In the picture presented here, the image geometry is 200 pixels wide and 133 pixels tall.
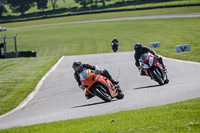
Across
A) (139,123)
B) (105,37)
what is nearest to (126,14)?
(105,37)

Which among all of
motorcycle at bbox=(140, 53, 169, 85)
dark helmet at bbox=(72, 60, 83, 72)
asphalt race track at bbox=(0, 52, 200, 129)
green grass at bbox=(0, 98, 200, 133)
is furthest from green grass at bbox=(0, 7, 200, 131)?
green grass at bbox=(0, 98, 200, 133)

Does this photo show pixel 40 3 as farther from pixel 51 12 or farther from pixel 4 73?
pixel 4 73

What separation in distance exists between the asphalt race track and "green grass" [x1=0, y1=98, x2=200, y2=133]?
0.96m

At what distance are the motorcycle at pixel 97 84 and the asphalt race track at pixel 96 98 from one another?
32cm

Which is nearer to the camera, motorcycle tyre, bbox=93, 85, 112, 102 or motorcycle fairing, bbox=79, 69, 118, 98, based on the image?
motorcycle fairing, bbox=79, 69, 118, 98

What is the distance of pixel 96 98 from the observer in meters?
13.6

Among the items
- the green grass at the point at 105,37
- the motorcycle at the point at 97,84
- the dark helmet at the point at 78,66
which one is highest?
the dark helmet at the point at 78,66

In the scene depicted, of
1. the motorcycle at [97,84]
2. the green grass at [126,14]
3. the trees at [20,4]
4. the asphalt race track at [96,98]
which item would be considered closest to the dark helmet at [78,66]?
the motorcycle at [97,84]

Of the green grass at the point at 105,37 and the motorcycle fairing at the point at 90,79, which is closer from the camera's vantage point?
the motorcycle fairing at the point at 90,79

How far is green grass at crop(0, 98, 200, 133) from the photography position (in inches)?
288

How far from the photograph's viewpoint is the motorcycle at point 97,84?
1185 centimetres

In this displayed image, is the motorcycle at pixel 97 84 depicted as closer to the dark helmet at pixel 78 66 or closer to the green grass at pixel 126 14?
the dark helmet at pixel 78 66

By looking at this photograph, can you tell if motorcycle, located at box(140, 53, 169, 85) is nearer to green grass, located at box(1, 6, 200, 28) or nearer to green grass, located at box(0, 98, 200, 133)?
green grass, located at box(0, 98, 200, 133)

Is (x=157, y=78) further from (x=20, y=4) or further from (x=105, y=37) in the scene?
(x=20, y=4)
